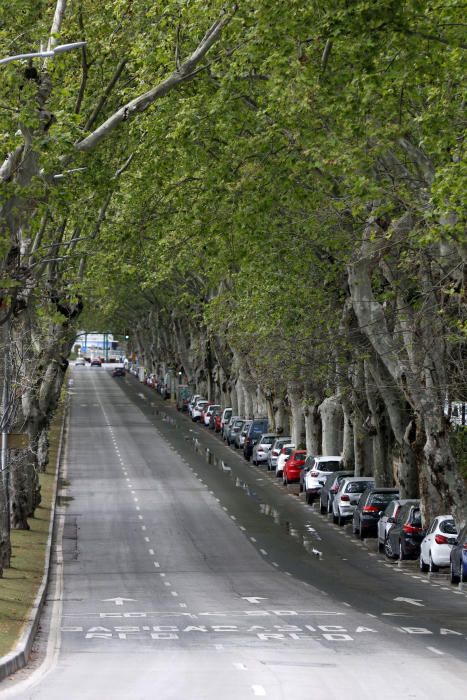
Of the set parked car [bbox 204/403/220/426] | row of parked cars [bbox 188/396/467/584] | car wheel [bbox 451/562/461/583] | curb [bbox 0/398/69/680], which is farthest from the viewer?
parked car [bbox 204/403/220/426]

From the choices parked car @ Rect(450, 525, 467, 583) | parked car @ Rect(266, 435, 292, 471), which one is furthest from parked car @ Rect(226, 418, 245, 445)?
parked car @ Rect(450, 525, 467, 583)

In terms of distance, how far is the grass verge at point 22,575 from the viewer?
21656mm

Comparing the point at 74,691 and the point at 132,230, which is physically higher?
the point at 132,230

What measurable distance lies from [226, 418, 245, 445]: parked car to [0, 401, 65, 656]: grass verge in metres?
22.5

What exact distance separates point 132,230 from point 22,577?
8.19 metres

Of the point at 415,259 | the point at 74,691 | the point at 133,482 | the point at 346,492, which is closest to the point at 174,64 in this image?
the point at 415,259

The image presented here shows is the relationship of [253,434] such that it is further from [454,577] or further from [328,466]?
[454,577]

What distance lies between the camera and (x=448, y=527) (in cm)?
3166

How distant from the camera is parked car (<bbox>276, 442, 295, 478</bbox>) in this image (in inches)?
2336

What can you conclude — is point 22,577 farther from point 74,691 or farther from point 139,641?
point 74,691

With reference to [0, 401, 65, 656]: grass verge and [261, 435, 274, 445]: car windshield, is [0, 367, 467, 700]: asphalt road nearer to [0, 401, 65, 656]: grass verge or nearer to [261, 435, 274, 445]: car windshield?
[0, 401, 65, 656]: grass verge

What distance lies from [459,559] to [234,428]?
46101mm

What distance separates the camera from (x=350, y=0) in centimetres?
2172

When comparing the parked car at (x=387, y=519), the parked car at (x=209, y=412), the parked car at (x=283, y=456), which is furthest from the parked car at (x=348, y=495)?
the parked car at (x=209, y=412)
